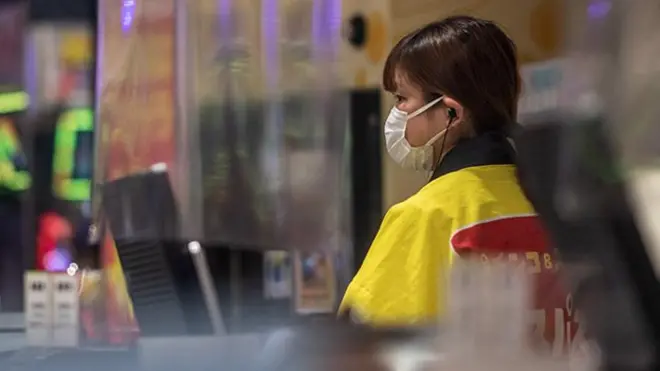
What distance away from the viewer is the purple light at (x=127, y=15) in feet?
4.40

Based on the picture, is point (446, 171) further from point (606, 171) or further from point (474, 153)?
point (606, 171)

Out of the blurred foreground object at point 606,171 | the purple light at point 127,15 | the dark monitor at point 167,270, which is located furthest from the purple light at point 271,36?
the blurred foreground object at point 606,171

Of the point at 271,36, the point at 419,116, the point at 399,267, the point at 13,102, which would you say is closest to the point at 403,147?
the point at 419,116

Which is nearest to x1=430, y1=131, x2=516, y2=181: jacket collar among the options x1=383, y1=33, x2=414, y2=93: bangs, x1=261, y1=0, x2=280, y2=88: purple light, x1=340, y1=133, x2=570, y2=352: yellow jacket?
x1=340, y1=133, x2=570, y2=352: yellow jacket

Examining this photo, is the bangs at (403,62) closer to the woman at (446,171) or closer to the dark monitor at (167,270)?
the woman at (446,171)

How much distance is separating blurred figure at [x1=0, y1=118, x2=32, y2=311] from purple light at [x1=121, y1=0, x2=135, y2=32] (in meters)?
0.31

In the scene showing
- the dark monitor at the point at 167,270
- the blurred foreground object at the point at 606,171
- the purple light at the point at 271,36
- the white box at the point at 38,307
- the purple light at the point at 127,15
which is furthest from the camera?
the purple light at the point at 271,36

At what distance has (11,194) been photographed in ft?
5.06

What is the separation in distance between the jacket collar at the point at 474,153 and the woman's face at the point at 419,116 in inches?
1.9

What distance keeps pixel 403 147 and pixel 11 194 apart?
766 mm

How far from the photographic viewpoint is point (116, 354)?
0.71m

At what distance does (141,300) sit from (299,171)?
548 mm

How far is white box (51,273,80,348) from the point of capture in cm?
103

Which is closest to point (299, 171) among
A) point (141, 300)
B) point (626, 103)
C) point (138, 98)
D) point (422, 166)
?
point (138, 98)
